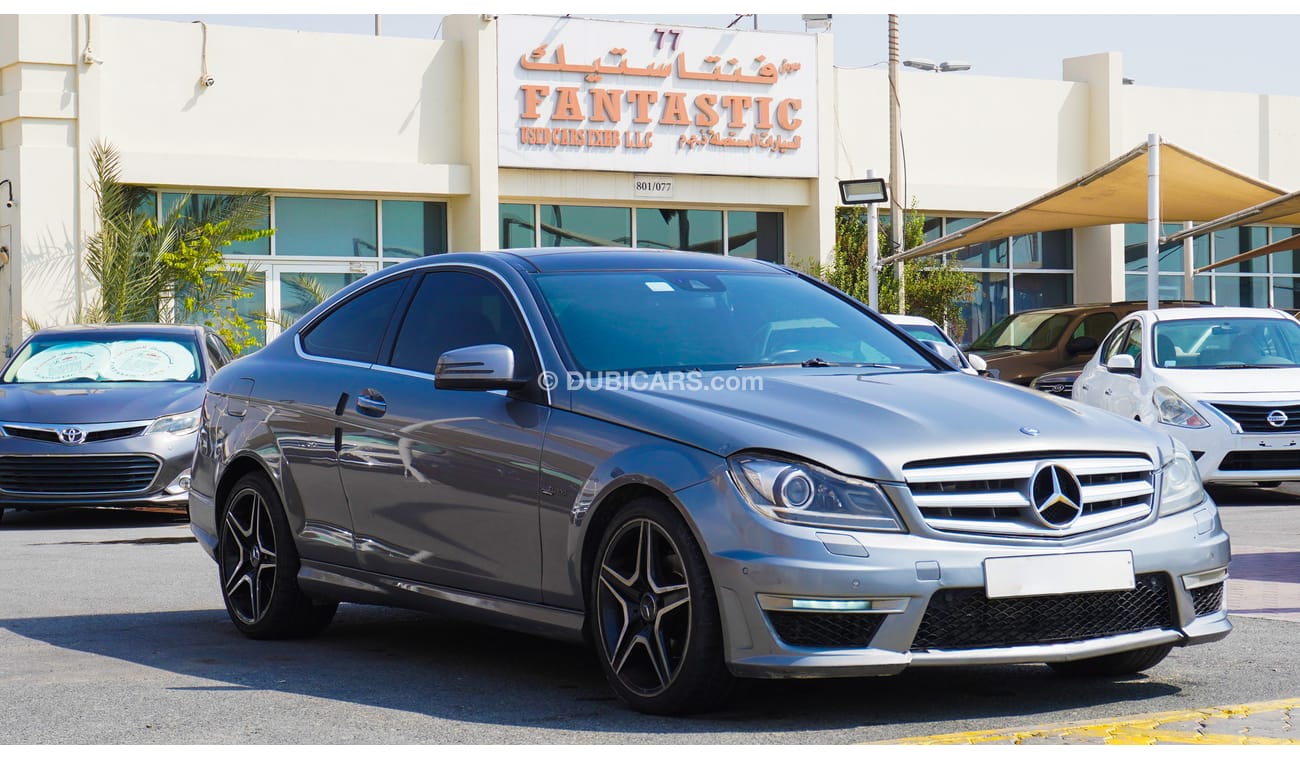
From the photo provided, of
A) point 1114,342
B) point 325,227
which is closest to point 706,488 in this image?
point 1114,342

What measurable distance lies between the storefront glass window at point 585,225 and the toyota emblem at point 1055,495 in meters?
22.4

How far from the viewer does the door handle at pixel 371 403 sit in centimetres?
695

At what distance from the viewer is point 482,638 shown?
770 centimetres

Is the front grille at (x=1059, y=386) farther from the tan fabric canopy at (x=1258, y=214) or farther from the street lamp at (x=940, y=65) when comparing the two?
the street lamp at (x=940, y=65)

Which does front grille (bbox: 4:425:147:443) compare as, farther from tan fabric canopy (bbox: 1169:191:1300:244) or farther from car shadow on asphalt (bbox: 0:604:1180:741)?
tan fabric canopy (bbox: 1169:191:1300:244)

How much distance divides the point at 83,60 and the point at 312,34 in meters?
3.30

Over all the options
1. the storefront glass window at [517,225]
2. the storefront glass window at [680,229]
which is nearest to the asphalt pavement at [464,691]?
the storefront glass window at [517,225]

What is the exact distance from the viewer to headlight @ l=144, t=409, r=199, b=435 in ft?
44.2

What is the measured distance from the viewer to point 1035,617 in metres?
5.45

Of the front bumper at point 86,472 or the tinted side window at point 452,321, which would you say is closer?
the tinted side window at point 452,321

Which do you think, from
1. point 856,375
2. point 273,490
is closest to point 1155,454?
point 856,375

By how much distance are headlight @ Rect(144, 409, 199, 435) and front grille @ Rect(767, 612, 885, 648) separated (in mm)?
9053

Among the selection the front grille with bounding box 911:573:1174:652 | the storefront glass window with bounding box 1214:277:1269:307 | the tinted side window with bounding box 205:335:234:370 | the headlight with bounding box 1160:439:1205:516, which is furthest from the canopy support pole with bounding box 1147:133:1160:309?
the storefront glass window with bounding box 1214:277:1269:307
